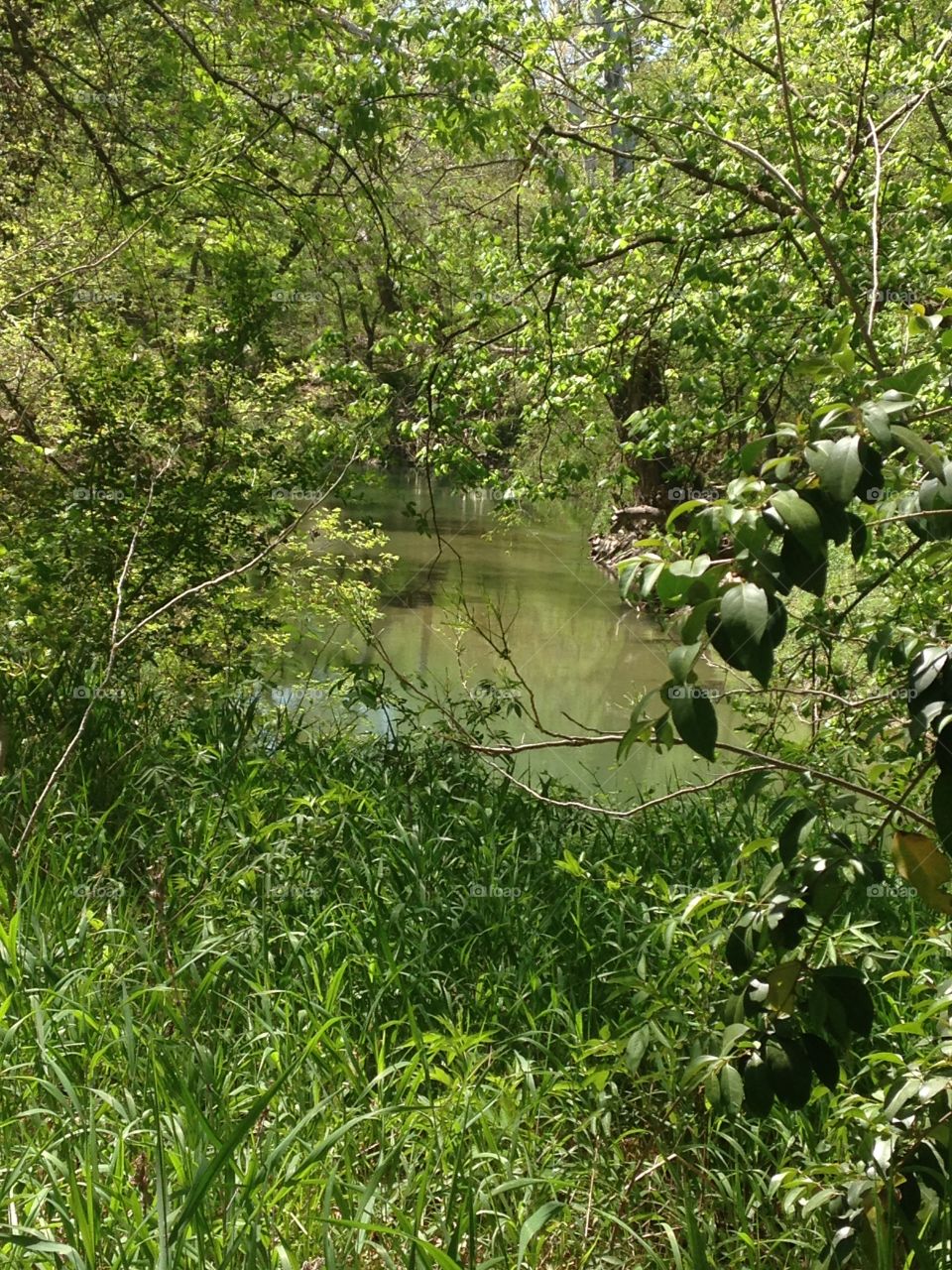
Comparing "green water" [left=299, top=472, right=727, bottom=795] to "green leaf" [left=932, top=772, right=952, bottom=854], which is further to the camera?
"green water" [left=299, top=472, right=727, bottom=795]

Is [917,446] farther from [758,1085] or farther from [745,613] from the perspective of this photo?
[758,1085]

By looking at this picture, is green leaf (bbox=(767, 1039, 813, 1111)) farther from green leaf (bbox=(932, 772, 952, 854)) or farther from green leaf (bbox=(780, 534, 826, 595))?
green leaf (bbox=(780, 534, 826, 595))

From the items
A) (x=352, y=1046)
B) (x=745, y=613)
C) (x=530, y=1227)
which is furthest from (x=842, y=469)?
(x=352, y=1046)

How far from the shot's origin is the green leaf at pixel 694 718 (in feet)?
3.42

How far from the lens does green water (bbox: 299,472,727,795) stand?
6.83m

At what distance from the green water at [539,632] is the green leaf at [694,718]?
11.4 ft

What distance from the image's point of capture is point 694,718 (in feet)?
3.46

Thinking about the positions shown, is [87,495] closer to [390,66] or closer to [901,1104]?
[390,66]

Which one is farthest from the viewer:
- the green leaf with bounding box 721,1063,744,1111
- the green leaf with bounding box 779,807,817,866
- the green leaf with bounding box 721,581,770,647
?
the green leaf with bounding box 721,1063,744,1111

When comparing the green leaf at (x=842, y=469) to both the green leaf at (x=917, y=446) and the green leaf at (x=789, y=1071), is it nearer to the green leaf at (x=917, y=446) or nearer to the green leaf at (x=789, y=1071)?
the green leaf at (x=917, y=446)

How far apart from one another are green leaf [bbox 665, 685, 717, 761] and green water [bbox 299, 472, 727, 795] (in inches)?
137

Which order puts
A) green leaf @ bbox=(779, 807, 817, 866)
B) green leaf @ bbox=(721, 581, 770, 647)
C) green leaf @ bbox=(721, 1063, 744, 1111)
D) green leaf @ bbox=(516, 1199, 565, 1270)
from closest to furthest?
1. green leaf @ bbox=(721, 581, 770, 647)
2. green leaf @ bbox=(779, 807, 817, 866)
3. green leaf @ bbox=(721, 1063, 744, 1111)
4. green leaf @ bbox=(516, 1199, 565, 1270)

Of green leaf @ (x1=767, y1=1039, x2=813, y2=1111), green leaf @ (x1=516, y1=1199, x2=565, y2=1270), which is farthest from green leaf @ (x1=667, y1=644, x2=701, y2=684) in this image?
green leaf @ (x1=516, y1=1199, x2=565, y2=1270)

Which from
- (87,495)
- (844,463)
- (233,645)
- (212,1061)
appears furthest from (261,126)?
(844,463)
